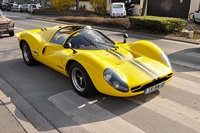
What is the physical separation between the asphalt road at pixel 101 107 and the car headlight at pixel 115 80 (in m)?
0.47

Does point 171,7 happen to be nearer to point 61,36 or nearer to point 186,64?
point 186,64

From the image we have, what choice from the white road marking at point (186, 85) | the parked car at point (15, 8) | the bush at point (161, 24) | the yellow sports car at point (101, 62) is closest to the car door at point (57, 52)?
the yellow sports car at point (101, 62)

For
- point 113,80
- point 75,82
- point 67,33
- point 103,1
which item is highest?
point 103,1

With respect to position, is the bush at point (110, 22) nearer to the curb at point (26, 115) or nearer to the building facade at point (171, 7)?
the building facade at point (171, 7)

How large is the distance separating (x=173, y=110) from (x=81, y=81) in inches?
71.8

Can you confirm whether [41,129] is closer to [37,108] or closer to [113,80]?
[37,108]

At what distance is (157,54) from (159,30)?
790cm

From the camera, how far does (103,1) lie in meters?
26.7

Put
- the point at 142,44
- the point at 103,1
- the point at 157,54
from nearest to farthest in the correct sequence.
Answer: the point at 157,54
the point at 142,44
the point at 103,1

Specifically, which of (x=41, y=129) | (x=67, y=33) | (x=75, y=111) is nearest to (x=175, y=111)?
(x=75, y=111)

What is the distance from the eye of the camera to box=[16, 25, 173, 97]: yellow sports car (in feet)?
11.7

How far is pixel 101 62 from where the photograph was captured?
3.72 m

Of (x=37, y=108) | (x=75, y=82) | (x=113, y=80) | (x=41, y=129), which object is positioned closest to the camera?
(x=41, y=129)

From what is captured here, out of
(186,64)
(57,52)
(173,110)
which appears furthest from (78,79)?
(186,64)
